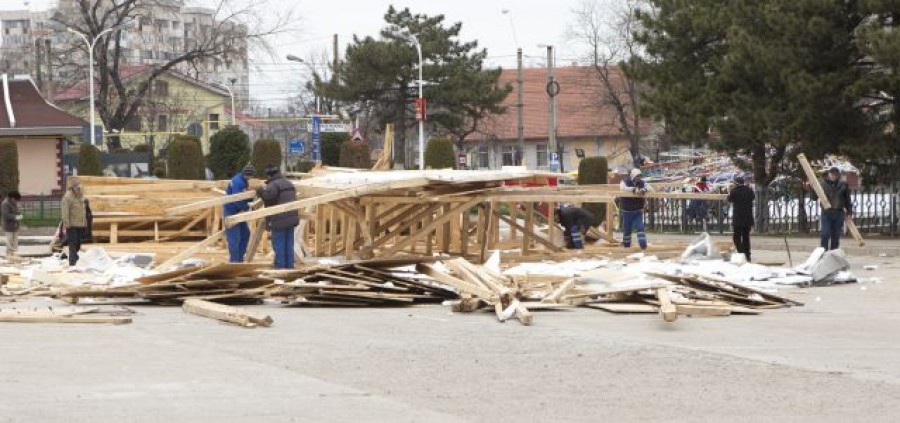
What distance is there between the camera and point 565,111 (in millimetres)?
95812

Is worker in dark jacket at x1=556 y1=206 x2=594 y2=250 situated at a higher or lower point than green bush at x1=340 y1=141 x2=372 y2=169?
lower

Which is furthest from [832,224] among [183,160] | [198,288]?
[183,160]

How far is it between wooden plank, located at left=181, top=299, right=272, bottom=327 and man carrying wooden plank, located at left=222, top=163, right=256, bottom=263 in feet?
19.3

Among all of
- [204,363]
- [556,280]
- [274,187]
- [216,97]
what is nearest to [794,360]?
[204,363]

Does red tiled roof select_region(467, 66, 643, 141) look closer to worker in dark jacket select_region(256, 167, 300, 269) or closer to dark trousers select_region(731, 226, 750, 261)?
dark trousers select_region(731, 226, 750, 261)

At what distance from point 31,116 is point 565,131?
44.9 m

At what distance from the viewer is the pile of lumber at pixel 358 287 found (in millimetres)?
17234

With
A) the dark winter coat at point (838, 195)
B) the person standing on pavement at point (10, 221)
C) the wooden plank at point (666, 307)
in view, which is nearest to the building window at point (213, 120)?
the person standing on pavement at point (10, 221)

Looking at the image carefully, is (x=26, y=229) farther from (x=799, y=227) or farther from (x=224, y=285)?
(x=224, y=285)

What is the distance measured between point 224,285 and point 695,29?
23.4 m

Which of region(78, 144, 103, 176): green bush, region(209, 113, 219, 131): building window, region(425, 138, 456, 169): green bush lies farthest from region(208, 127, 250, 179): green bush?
region(425, 138, 456, 169): green bush

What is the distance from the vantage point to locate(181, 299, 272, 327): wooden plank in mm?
14852

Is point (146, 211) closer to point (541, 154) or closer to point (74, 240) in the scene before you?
point (74, 240)

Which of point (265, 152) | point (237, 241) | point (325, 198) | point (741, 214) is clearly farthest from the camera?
point (265, 152)
